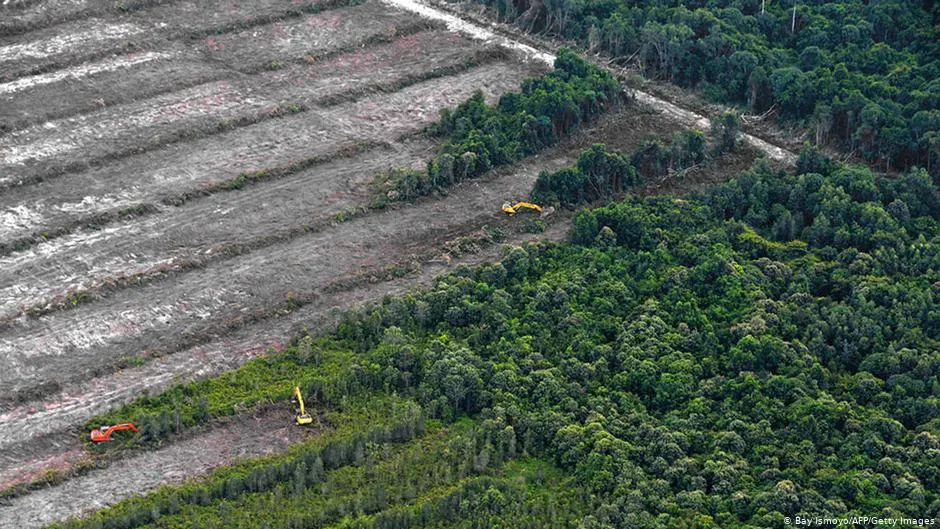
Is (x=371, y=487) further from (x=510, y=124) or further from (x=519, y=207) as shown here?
(x=510, y=124)

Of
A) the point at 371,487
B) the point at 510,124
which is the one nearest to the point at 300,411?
the point at 371,487

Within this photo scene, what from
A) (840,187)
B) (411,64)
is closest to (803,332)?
(840,187)

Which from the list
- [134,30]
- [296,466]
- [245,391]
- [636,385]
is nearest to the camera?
[296,466]

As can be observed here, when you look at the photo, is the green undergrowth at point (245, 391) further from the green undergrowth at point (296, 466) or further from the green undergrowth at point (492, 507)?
the green undergrowth at point (492, 507)

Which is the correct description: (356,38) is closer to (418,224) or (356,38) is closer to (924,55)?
(418,224)

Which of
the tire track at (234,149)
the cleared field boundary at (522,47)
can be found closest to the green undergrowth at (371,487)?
the tire track at (234,149)

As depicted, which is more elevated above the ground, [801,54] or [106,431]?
[801,54]
